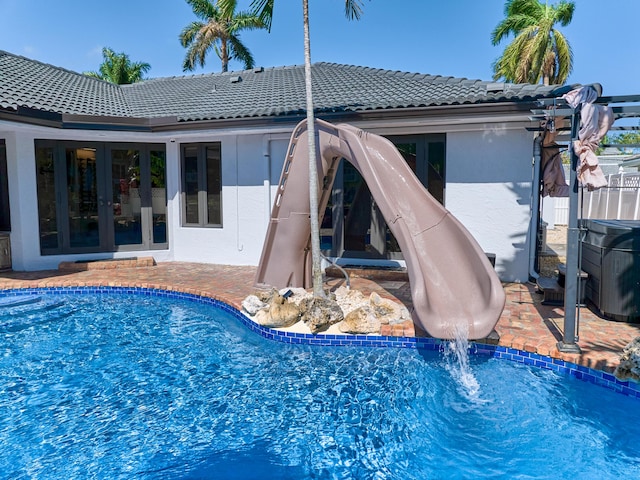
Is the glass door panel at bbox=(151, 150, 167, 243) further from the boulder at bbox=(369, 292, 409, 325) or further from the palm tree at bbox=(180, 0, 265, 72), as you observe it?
the palm tree at bbox=(180, 0, 265, 72)

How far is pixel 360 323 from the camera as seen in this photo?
7.00 m

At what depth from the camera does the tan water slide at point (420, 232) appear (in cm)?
624

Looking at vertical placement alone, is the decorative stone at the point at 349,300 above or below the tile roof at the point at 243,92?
below

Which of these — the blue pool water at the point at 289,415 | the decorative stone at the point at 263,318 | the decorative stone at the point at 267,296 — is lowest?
the blue pool water at the point at 289,415

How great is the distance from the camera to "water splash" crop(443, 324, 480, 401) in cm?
563

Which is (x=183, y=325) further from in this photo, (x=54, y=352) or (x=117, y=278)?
(x=117, y=278)

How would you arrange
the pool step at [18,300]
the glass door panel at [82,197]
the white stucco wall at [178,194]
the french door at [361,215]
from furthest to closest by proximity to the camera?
the glass door panel at [82,197]
the white stucco wall at [178,194]
the french door at [361,215]
the pool step at [18,300]

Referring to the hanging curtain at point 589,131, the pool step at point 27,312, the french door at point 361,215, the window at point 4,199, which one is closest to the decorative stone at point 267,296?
the french door at point 361,215

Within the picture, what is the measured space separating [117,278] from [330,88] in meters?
8.18

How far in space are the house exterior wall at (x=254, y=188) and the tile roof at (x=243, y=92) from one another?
71 cm

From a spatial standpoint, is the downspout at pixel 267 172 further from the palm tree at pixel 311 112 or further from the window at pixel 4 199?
the window at pixel 4 199

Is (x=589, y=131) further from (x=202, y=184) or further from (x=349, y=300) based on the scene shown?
(x=202, y=184)

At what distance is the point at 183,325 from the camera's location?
808 centimetres

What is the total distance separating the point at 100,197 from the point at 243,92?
5766 millimetres
